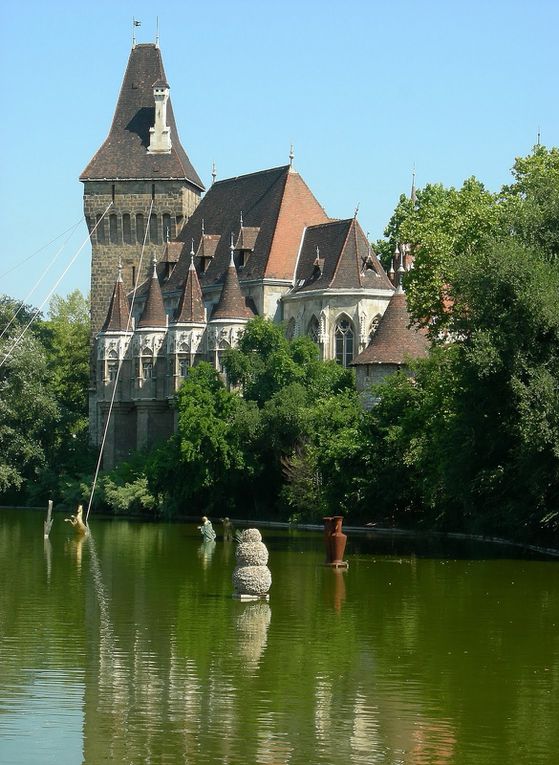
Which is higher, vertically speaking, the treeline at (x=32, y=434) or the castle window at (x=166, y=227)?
the castle window at (x=166, y=227)

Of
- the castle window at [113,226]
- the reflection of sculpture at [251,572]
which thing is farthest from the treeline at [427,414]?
the castle window at [113,226]

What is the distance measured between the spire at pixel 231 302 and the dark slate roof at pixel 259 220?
8.27 ft

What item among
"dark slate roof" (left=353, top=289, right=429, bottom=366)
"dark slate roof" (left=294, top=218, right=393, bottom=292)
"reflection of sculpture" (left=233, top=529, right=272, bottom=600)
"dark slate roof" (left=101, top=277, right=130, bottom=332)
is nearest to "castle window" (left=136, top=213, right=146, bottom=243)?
"dark slate roof" (left=101, top=277, right=130, bottom=332)

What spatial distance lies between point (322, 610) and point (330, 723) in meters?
10.3

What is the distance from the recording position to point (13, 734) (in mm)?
17422

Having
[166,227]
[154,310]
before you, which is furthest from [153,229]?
[154,310]

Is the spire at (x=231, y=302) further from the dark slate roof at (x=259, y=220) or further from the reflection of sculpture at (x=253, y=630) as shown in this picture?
the reflection of sculpture at (x=253, y=630)

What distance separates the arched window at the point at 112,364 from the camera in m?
89.6

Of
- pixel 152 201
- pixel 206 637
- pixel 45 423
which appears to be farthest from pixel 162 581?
pixel 152 201

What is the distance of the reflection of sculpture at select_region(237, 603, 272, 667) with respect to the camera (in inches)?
906

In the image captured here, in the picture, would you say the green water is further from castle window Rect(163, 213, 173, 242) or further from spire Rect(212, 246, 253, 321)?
castle window Rect(163, 213, 173, 242)

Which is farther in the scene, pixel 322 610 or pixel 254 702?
pixel 322 610

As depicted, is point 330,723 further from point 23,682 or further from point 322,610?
point 322,610

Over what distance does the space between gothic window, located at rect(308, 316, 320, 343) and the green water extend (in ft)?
147
